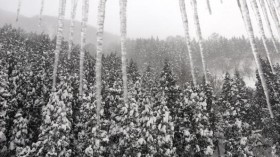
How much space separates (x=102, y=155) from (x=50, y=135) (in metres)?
3.60

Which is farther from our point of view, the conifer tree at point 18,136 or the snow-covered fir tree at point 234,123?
the snow-covered fir tree at point 234,123

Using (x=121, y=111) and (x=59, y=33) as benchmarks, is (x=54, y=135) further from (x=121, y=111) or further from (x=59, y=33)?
(x=59, y=33)

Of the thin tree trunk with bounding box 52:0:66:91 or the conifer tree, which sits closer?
the conifer tree

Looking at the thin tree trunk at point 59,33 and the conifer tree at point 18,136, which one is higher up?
the thin tree trunk at point 59,33

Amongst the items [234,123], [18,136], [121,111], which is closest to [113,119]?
[121,111]

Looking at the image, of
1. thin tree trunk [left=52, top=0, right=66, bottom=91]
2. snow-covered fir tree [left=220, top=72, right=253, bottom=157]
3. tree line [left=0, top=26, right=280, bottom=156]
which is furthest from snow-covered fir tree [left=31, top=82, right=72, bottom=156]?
snow-covered fir tree [left=220, top=72, right=253, bottom=157]

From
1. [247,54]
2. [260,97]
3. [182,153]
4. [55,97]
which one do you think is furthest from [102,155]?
[247,54]

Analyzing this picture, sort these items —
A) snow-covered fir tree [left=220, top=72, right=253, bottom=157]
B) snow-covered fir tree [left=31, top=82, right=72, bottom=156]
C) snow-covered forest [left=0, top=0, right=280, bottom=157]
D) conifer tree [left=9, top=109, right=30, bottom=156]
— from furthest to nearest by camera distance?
snow-covered fir tree [left=220, top=72, right=253, bottom=157], conifer tree [left=9, top=109, right=30, bottom=156], snow-covered fir tree [left=31, top=82, right=72, bottom=156], snow-covered forest [left=0, top=0, right=280, bottom=157]

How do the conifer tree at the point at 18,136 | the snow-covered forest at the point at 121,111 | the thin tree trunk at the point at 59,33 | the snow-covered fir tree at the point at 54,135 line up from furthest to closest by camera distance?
the thin tree trunk at the point at 59,33 → the conifer tree at the point at 18,136 → the snow-covered fir tree at the point at 54,135 → the snow-covered forest at the point at 121,111

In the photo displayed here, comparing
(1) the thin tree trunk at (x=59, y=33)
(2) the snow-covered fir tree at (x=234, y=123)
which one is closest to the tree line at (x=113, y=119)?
(2) the snow-covered fir tree at (x=234, y=123)

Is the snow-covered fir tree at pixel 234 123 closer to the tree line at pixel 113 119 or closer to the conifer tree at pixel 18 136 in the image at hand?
the tree line at pixel 113 119

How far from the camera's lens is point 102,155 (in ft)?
44.4

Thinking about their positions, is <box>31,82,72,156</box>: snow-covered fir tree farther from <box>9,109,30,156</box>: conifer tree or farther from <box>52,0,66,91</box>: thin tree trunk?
<box>52,0,66,91</box>: thin tree trunk

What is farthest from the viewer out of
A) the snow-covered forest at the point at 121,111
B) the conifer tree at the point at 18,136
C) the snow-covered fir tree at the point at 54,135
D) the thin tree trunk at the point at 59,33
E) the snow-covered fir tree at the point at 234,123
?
the snow-covered fir tree at the point at 234,123
